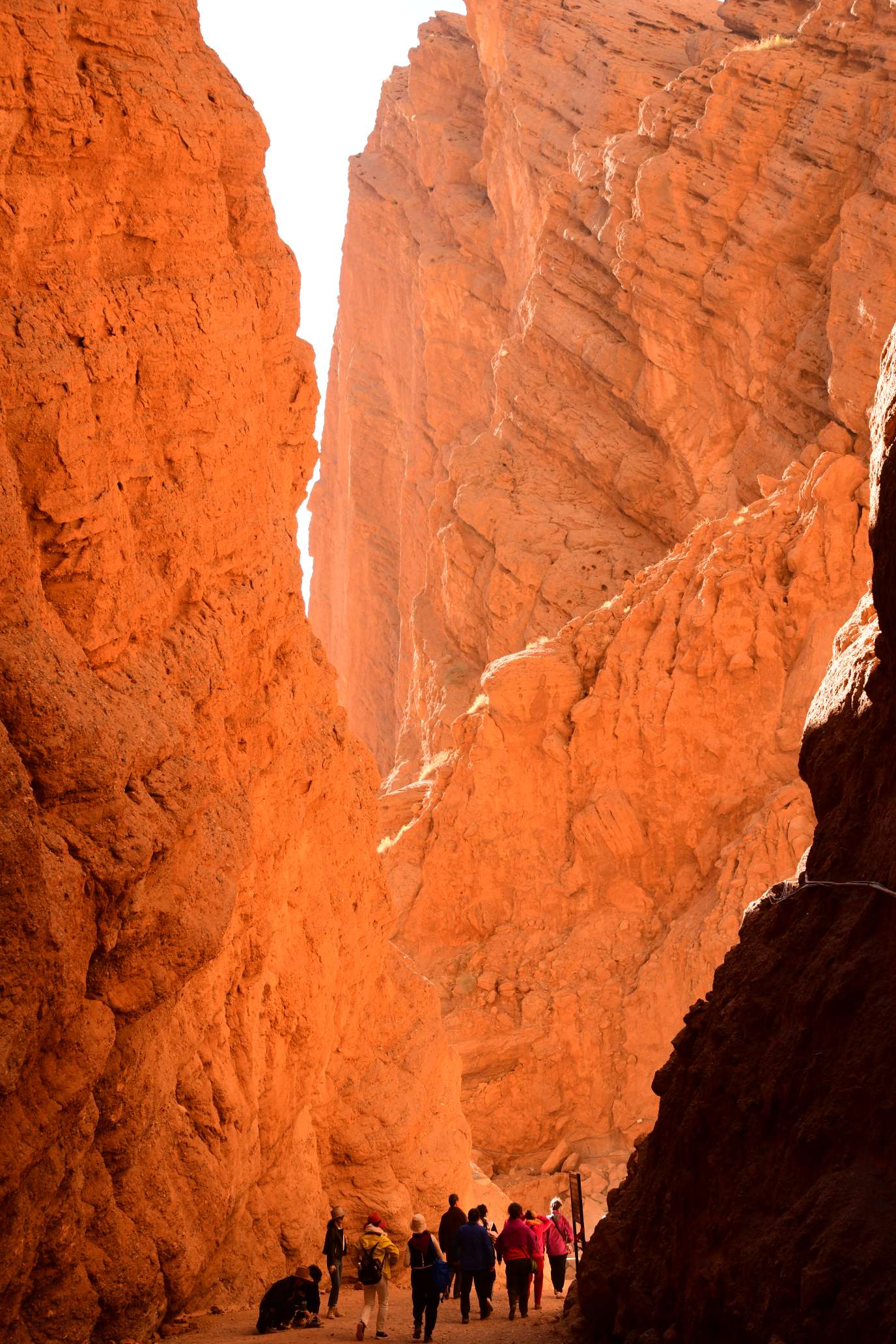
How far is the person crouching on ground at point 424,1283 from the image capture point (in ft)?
36.4

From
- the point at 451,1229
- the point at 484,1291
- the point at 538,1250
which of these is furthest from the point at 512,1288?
the point at 538,1250

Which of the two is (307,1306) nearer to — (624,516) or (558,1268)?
(558,1268)

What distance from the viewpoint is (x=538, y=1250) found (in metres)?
13.5

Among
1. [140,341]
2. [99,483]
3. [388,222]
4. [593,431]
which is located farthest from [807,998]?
[388,222]

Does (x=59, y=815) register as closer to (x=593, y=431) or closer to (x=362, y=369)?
(x=593, y=431)

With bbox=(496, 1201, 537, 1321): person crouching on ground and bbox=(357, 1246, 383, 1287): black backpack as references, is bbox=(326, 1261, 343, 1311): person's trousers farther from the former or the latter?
bbox=(496, 1201, 537, 1321): person crouching on ground

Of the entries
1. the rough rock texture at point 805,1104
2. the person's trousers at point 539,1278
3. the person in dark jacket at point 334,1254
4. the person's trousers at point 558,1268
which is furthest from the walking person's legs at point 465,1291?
the person's trousers at point 558,1268

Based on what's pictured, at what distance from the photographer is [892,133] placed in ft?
87.3

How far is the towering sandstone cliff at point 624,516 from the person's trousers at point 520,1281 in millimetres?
11294

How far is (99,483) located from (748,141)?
2200 centimetres

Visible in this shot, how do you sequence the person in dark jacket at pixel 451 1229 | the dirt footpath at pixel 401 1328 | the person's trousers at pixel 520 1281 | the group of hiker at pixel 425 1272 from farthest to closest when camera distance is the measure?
1. the person in dark jacket at pixel 451 1229
2. the person's trousers at pixel 520 1281
3. the group of hiker at pixel 425 1272
4. the dirt footpath at pixel 401 1328

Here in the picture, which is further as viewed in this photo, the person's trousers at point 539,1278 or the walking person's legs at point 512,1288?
the person's trousers at point 539,1278

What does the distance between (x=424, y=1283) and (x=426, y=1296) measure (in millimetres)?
85

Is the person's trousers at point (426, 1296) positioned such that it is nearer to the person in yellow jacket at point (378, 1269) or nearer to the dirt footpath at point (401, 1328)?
the dirt footpath at point (401, 1328)
